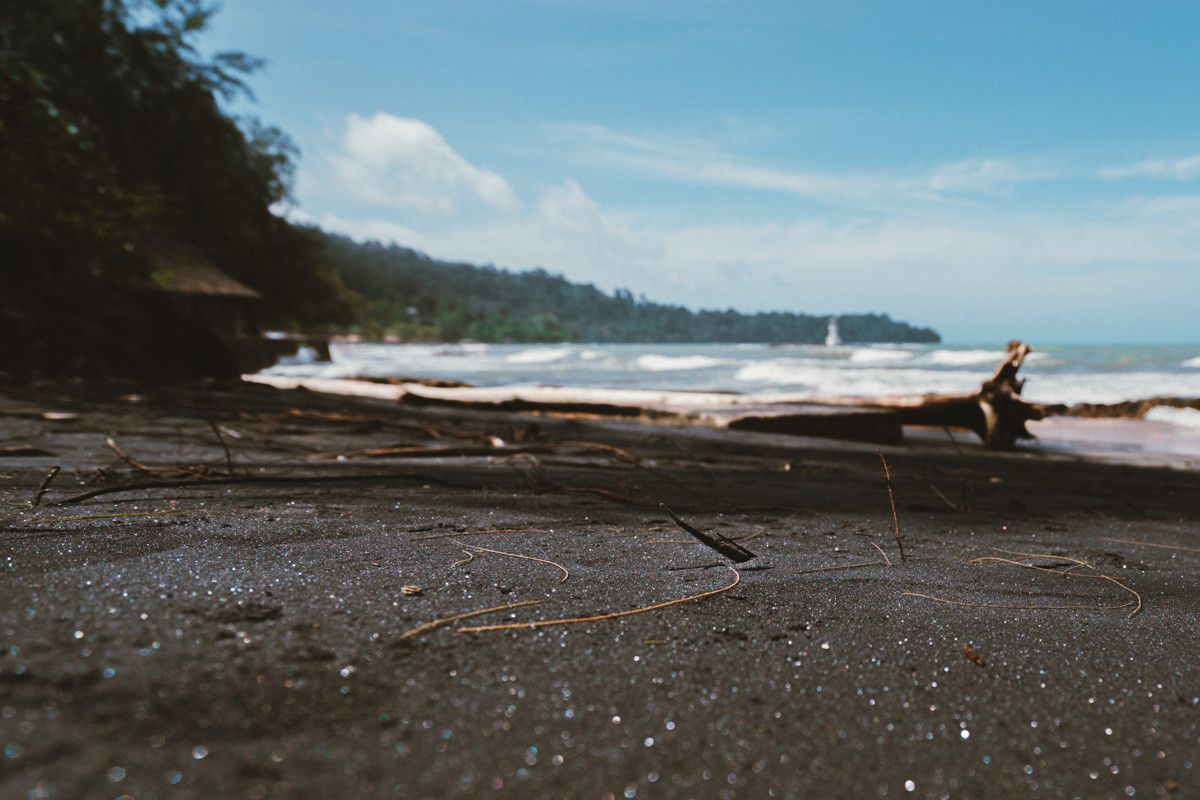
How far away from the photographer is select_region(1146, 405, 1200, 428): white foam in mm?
6528

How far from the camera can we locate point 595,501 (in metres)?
2.00

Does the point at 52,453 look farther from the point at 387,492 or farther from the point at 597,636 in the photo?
the point at 597,636

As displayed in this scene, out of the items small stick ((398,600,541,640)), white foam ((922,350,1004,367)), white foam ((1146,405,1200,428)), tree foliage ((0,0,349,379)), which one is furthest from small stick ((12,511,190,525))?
white foam ((922,350,1004,367))

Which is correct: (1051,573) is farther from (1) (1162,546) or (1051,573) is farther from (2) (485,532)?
(2) (485,532)

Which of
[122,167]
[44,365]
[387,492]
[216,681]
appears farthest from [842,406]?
A: [122,167]

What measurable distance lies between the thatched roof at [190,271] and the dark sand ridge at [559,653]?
15076 mm

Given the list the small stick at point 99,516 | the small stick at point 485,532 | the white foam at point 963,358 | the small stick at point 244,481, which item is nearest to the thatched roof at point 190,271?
the small stick at point 244,481

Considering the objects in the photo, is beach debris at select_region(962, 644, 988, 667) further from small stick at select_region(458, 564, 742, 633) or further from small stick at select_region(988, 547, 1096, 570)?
small stick at select_region(988, 547, 1096, 570)

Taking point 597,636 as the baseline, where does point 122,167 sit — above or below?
above

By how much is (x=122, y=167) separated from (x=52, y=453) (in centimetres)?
1431

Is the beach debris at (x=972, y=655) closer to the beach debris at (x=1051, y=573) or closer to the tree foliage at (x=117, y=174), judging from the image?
the beach debris at (x=1051, y=573)

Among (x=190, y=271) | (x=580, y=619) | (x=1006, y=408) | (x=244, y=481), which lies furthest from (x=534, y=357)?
(x=580, y=619)

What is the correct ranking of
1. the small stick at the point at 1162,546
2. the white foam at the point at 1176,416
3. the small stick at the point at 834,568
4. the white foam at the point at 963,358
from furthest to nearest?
1. the white foam at the point at 963,358
2. the white foam at the point at 1176,416
3. the small stick at the point at 1162,546
4. the small stick at the point at 834,568

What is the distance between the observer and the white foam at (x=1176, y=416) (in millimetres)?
6528
